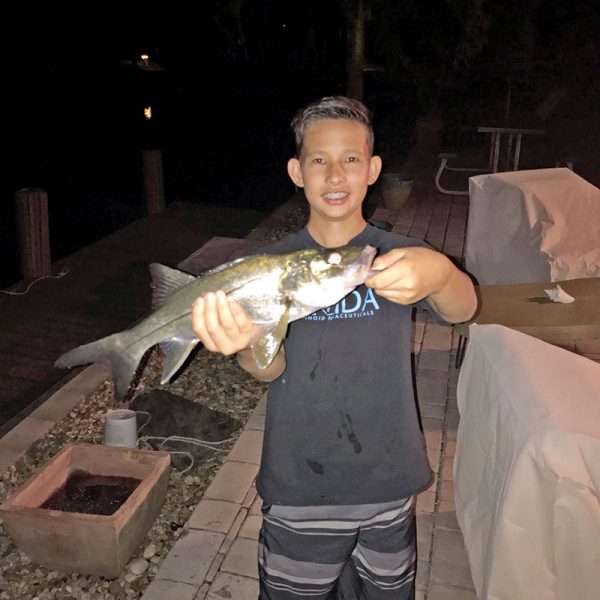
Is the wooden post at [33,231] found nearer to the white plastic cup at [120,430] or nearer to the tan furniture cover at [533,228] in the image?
the white plastic cup at [120,430]

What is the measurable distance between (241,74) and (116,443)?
6468 cm

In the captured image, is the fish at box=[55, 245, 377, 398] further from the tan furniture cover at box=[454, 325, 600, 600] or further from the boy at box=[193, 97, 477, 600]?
the tan furniture cover at box=[454, 325, 600, 600]

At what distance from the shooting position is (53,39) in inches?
2517

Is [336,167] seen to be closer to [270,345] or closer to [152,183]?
[270,345]

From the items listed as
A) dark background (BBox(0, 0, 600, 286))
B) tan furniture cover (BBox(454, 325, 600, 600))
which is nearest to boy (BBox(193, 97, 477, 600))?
tan furniture cover (BBox(454, 325, 600, 600))

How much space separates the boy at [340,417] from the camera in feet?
A: 8.91

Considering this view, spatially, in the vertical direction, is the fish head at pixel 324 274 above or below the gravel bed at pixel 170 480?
above

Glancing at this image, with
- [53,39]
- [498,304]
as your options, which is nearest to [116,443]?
[498,304]

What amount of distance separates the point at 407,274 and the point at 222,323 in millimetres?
808

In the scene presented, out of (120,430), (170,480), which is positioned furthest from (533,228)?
(120,430)

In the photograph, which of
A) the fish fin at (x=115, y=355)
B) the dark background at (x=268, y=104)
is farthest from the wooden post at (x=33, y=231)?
the fish fin at (x=115, y=355)

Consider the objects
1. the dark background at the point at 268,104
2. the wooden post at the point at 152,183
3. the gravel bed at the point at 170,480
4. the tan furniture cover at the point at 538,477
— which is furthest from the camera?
the dark background at the point at 268,104

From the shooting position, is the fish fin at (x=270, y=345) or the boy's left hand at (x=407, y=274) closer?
the boy's left hand at (x=407, y=274)

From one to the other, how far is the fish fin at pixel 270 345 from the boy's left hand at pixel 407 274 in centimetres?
41
